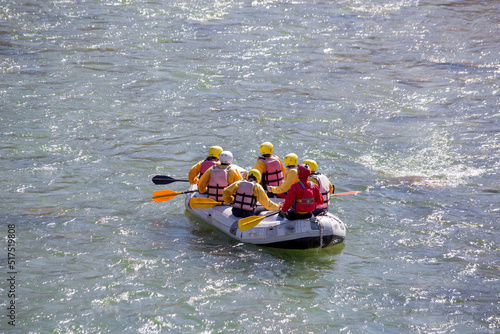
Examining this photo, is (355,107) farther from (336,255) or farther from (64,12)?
(64,12)

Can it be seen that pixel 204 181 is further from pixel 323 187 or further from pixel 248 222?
pixel 323 187

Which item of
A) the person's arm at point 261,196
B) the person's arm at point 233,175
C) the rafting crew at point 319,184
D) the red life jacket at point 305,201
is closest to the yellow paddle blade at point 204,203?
the person's arm at point 233,175

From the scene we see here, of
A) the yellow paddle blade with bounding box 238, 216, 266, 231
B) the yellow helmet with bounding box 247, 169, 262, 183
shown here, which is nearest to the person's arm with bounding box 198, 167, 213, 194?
the yellow helmet with bounding box 247, 169, 262, 183

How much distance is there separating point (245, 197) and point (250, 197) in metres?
0.08

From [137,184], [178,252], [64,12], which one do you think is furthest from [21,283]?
[64,12]

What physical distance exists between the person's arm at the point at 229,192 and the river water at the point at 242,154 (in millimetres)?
680

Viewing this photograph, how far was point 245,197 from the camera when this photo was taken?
9430 millimetres

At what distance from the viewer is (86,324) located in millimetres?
7320

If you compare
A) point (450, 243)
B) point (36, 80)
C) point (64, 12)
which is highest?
point (64, 12)

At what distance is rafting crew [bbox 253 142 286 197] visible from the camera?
9.98 m

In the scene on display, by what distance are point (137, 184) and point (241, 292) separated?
188 inches

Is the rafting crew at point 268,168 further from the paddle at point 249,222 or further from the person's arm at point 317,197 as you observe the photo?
the person's arm at point 317,197

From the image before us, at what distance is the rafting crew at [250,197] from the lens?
934 centimetres

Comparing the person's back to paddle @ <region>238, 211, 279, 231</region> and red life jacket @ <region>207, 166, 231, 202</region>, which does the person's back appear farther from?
paddle @ <region>238, 211, 279, 231</region>
